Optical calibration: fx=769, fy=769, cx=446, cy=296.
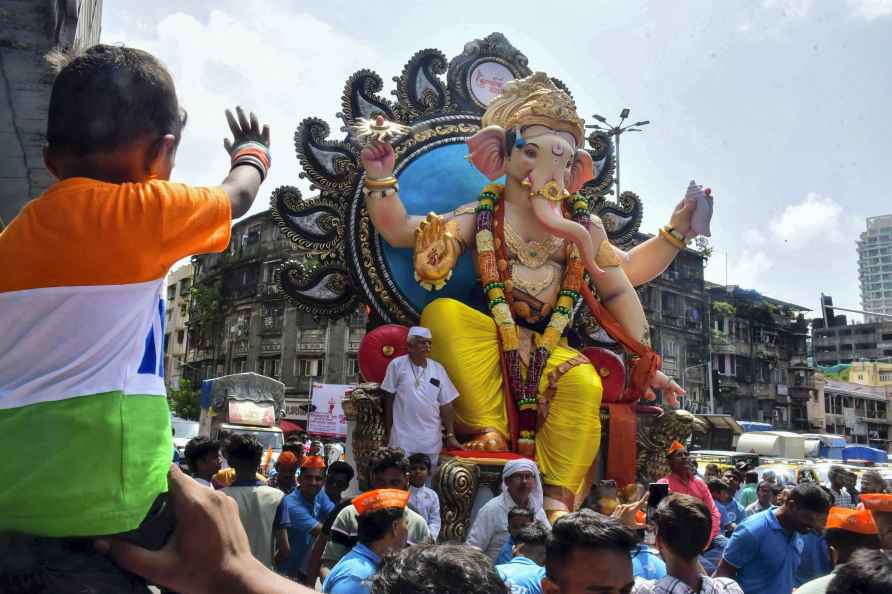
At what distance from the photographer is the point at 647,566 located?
10.1ft

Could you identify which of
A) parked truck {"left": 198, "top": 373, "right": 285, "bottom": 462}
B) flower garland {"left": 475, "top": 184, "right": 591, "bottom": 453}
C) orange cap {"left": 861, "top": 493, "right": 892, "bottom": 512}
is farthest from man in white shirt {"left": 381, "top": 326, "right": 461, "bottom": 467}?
parked truck {"left": 198, "top": 373, "right": 285, "bottom": 462}

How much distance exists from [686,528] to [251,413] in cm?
1099

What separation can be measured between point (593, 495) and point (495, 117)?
3.22 metres

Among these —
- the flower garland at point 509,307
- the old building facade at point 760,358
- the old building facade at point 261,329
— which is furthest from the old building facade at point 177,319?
the flower garland at point 509,307

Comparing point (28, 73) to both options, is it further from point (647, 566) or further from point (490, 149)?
point (490, 149)

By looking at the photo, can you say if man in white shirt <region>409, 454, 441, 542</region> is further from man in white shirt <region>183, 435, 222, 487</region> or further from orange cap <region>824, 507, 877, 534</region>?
orange cap <region>824, 507, 877, 534</region>

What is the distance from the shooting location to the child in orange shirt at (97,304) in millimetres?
1267

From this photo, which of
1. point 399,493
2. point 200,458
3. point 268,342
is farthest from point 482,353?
point 268,342

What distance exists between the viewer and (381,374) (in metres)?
5.98

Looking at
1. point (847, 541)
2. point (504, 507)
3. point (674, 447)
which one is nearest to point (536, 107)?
point (674, 447)

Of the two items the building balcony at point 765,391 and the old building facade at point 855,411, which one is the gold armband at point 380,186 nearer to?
the building balcony at point 765,391

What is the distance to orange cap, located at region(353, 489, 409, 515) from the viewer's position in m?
2.90

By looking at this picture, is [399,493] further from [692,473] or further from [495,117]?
[495,117]

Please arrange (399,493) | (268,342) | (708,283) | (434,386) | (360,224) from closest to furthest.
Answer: (399,493), (434,386), (360,224), (268,342), (708,283)
